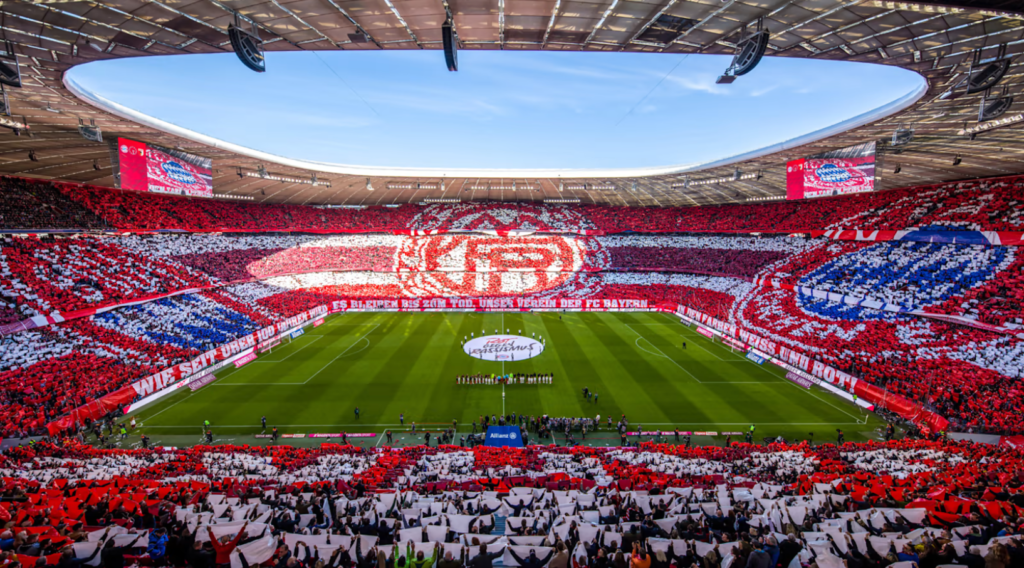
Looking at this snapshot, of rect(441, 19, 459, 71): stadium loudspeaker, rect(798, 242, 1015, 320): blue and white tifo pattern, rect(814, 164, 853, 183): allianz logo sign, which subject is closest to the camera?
rect(441, 19, 459, 71): stadium loudspeaker

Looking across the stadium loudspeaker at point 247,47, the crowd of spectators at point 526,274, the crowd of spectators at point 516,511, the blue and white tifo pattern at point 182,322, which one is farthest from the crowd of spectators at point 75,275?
the stadium loudspeaker at point 247,47

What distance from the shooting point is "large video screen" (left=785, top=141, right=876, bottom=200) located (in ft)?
79.8

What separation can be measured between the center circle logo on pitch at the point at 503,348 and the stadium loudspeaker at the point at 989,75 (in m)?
25.0

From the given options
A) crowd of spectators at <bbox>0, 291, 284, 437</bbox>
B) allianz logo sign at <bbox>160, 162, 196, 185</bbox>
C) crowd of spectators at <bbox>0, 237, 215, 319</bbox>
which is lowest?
crowd of spectators at <bbox>0, 291, 284, 437</bbox>

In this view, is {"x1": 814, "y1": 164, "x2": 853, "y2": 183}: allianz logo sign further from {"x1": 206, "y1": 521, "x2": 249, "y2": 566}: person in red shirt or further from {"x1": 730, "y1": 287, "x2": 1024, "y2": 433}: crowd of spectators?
{"x1": 206, "y1": 521, "x2": 249, "y2": 566}: person in red shirt

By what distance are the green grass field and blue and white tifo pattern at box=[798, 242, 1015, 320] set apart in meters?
10.8

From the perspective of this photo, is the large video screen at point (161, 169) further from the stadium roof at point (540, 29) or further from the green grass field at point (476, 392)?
the green grass field at point (476, 392)

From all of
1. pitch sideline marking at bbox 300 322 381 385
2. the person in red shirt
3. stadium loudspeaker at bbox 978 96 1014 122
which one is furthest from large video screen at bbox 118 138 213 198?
stadium loudspeaker at bbox 978 96 1014 122

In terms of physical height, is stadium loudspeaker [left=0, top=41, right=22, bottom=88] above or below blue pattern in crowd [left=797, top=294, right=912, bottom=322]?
above

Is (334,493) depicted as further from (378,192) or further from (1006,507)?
(378,192)

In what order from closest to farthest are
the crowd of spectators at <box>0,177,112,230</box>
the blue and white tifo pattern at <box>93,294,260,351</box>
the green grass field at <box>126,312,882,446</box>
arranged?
the green grass field at <box>126,312,882,446</box>
the blue and white tifo pattern at <box>93,294,260,351</box>
the crowd of spectators at <box>0,177,112,230</box>

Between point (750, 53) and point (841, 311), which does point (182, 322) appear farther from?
point (841, 311)

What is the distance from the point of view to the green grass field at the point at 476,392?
2127cm

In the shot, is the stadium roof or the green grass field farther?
the green grass field
